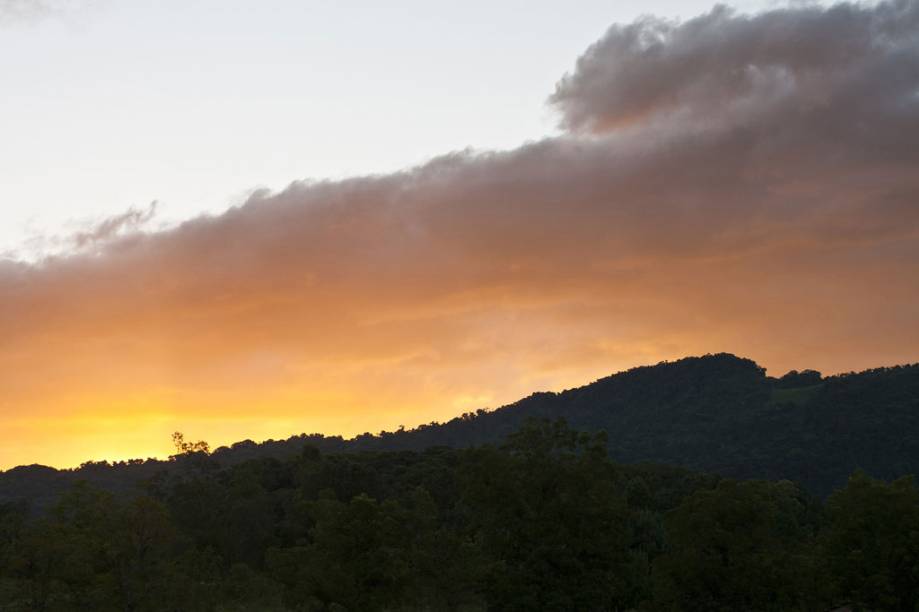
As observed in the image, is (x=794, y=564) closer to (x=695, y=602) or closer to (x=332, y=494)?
(x=695, y=602)

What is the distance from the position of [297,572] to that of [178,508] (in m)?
48.6

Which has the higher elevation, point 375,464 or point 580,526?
point 375,464

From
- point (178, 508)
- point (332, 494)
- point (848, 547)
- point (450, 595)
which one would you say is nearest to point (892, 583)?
point (848, 547)

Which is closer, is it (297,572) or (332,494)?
(297,572)

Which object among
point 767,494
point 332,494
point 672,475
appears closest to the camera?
point 767,494

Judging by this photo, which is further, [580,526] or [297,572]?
[297,572]

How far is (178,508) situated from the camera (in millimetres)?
101938

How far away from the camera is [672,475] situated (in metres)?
134

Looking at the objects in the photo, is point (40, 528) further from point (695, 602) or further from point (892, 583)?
point (892, 583)

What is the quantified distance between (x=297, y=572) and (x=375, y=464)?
3184 inches

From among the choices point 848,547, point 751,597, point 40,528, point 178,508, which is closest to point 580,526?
point 751,597

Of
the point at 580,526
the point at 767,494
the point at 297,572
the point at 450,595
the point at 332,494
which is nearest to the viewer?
the point at 580,526

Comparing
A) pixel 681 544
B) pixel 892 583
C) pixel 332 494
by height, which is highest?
pixel 332 494

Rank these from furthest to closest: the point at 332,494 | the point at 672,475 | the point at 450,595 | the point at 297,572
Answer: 1. the point at 672,475
2. the point at 332,494
3. the point at 450,595
4. the point at 297,572
